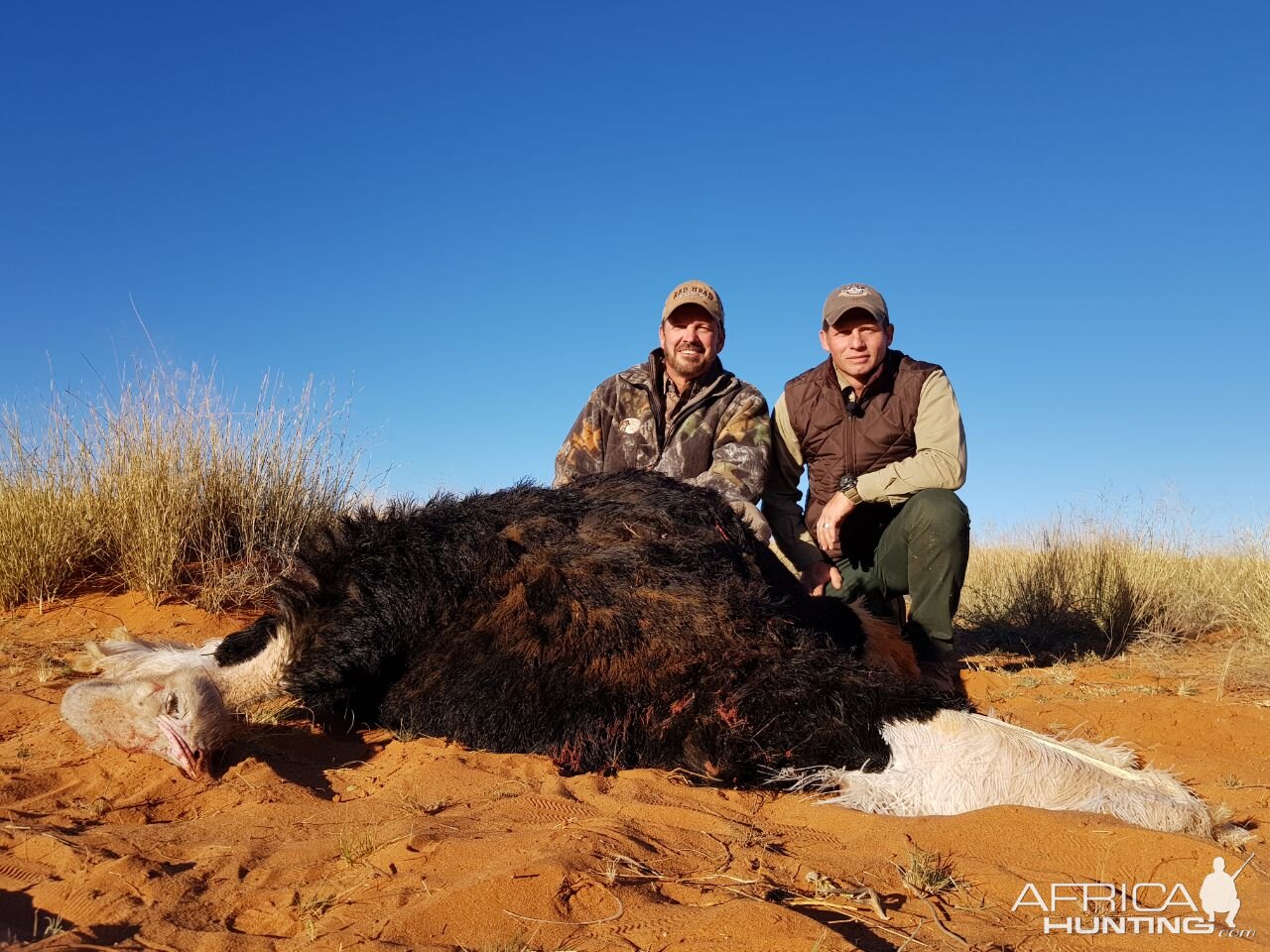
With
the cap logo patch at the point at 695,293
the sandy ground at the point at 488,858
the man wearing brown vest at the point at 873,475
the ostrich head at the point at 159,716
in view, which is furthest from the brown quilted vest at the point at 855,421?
the ostrich head at the point at 159,716

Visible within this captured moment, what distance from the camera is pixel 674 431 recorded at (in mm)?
5273

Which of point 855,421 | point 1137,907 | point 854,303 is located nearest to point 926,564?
point 855,421

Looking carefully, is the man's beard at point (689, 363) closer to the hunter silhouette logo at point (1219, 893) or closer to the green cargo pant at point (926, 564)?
the green cargo pant at point (926, 564)

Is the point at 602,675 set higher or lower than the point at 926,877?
higher

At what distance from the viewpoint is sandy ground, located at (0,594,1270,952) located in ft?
5.48

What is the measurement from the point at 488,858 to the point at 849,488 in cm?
321

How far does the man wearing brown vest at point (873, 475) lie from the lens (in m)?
4.58

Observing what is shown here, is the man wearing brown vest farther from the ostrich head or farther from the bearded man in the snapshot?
the ostrich head

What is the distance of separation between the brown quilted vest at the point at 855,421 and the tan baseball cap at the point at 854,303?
0.28m

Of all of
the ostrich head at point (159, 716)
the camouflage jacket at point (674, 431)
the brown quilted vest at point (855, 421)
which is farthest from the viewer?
the camouflage jacket at point (674, 431)

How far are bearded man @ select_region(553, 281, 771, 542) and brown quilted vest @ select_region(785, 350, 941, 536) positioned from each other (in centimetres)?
28

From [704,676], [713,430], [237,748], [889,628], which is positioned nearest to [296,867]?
[237,748]

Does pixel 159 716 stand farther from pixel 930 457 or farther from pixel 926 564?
pixel 930 457

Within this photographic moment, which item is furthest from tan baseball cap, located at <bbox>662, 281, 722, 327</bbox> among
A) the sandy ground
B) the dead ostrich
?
the sandy ground
